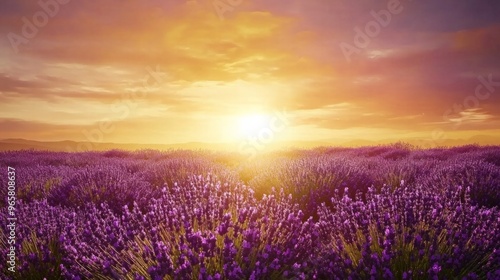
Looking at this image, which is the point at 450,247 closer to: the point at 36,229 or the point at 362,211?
the point at 362,211

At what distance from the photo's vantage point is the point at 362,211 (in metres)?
2.93

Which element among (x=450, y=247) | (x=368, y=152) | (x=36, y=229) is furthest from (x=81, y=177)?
(x=368, y=152)

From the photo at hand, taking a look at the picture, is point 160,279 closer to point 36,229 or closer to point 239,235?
point 239,235

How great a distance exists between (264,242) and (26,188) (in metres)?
4.48

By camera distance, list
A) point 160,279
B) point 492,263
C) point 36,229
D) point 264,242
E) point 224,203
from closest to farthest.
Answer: point 160,279
point 492,263
point 264,242
point 224,203
point 36,229

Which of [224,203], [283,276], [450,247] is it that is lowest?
[283,276]

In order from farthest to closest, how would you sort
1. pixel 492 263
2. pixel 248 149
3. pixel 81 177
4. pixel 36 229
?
pixel 248 149
pixel 81 177
pixel 36 229
pixel 492 263

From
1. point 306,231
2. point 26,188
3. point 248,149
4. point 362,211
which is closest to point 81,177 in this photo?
point 26,188

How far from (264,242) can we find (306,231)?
1.94 feet

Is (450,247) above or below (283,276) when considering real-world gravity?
above

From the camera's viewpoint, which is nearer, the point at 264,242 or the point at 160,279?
the point at 160,279

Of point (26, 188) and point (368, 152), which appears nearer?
point (26, 188)

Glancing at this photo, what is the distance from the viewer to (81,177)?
532 centimetres

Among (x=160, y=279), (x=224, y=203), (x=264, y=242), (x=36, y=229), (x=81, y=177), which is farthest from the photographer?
(x=81, y=177)
